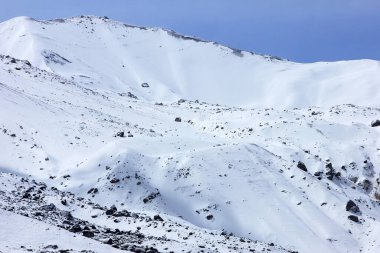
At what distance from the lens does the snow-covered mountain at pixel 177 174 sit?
76.3 feet

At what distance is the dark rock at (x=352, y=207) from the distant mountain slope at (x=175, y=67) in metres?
52.1

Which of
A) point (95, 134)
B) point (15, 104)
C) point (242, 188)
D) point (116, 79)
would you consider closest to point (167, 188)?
point (242, 188)

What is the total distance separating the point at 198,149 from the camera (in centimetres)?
3859

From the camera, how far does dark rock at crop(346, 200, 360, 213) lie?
35.9m

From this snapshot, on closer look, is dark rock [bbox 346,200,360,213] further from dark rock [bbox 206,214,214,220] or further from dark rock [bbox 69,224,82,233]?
dark rock [bbox 69,224,82,233]

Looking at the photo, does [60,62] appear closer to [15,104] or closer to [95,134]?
[15,104]

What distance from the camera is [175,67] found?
11094cm

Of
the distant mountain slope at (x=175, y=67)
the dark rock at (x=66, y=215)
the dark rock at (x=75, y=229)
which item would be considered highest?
the distant mountain slope at (x=175, y=67)

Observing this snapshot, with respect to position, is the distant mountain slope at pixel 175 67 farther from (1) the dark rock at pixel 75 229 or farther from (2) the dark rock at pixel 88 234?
(2) the dark rock at pixel 88 234

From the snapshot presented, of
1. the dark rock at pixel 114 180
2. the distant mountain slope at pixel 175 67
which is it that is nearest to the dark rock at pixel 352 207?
the dark rock at pixel 114 180

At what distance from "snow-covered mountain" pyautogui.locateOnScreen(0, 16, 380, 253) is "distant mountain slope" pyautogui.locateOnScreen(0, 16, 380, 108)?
28.3m

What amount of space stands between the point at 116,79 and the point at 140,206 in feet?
208

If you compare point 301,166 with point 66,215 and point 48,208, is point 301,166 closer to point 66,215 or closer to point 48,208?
point 66,215

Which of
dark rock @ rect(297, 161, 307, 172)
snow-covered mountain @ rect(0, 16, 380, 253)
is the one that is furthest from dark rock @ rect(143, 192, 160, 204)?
dark rock @ rect(297, 161, 307, 172)
